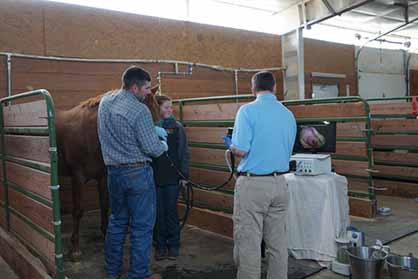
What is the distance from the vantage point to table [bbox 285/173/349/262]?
2953 millimetres

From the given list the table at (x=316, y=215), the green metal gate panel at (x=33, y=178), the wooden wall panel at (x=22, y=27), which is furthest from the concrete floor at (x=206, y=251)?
the wooden wall panel at (x=22, y=27)

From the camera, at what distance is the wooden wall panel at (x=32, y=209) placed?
245cm

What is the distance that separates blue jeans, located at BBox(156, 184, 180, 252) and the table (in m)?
0.91

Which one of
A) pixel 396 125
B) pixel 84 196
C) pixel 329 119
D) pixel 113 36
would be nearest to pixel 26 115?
pixel 84 196

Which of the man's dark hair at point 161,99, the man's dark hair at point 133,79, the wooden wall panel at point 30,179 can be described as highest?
the man's dark hair at point 133,79

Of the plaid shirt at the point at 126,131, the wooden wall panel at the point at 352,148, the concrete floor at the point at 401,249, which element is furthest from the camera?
the wooden wall panel at the point at 352,148

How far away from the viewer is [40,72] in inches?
181

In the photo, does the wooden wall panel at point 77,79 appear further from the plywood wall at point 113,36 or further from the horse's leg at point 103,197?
the horse's leg at point 103,197

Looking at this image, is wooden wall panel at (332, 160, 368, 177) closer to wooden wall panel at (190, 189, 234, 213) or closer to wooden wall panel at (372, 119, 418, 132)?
wooden wall panel at (372, 119, 418, 132)

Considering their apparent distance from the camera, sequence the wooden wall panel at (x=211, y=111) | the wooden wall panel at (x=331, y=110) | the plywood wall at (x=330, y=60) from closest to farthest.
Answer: the wooden wall panel at (x=211, y=111) → the wooden wall panel at (x=331, y=110) → the plywood wall at (x=330, y=60)

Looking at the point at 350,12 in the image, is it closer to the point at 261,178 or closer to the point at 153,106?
the point at 153,106

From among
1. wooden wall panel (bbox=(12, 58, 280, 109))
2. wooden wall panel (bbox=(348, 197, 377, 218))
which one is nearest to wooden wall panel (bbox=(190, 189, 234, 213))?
wooden wall panel (bbox=(348, 197, 377, 218))

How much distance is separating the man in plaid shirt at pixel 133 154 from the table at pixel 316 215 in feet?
3.98

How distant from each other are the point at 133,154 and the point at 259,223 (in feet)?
2.81
